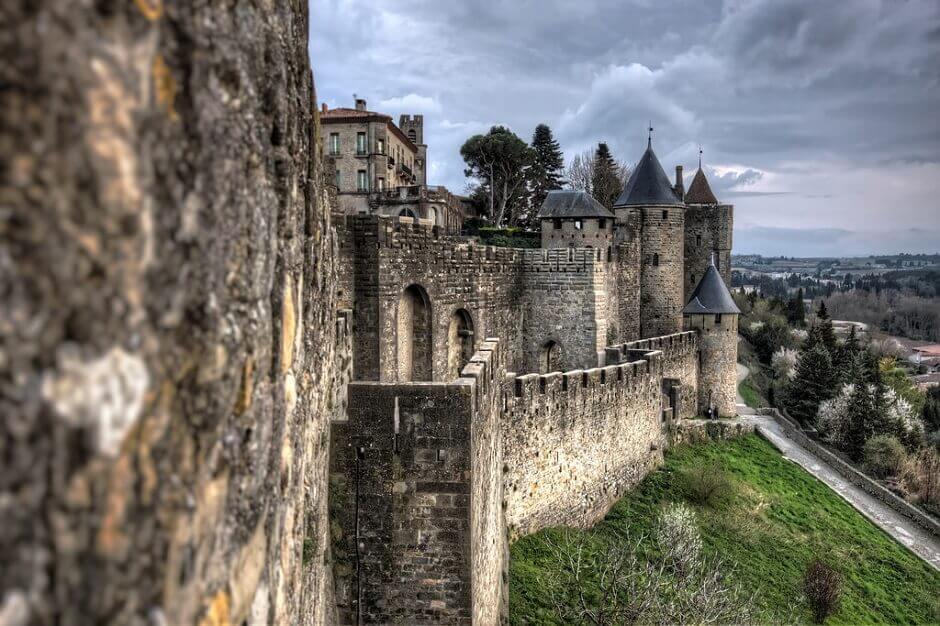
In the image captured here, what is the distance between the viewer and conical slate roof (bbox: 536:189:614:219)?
25.8m

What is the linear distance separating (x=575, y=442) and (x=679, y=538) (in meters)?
3.22

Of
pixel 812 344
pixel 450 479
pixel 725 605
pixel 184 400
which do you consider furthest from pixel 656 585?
pixel 812 344

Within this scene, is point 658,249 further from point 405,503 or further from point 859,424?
point 405,503

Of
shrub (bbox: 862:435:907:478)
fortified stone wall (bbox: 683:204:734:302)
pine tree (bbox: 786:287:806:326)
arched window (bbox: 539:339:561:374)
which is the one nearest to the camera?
arched window (bbox: 539:339:561:374)

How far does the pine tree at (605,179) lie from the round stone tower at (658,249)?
890 inches

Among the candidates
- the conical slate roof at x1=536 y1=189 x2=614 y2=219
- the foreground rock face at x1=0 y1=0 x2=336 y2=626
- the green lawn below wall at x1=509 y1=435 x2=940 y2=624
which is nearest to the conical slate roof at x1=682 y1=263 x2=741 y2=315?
the green lawn below wall at x1=509 y1=435 x2=940 y2=624

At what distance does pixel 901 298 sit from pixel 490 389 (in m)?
162

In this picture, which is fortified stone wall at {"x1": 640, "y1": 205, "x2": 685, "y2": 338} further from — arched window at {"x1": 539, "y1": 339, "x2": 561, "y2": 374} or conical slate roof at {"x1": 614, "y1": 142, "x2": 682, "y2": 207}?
arched window at {"x1": 539, "y1": 339, "x2": 561, "y2": 374}

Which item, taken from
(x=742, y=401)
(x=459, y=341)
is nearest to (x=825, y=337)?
(x=742, y=401)

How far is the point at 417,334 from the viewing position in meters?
15.2

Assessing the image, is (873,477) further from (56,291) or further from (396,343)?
(56,291)

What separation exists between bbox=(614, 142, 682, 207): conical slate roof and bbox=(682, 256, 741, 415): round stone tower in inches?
183

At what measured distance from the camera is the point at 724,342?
3036 centimetres

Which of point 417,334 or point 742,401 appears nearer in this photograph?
point 417,334
